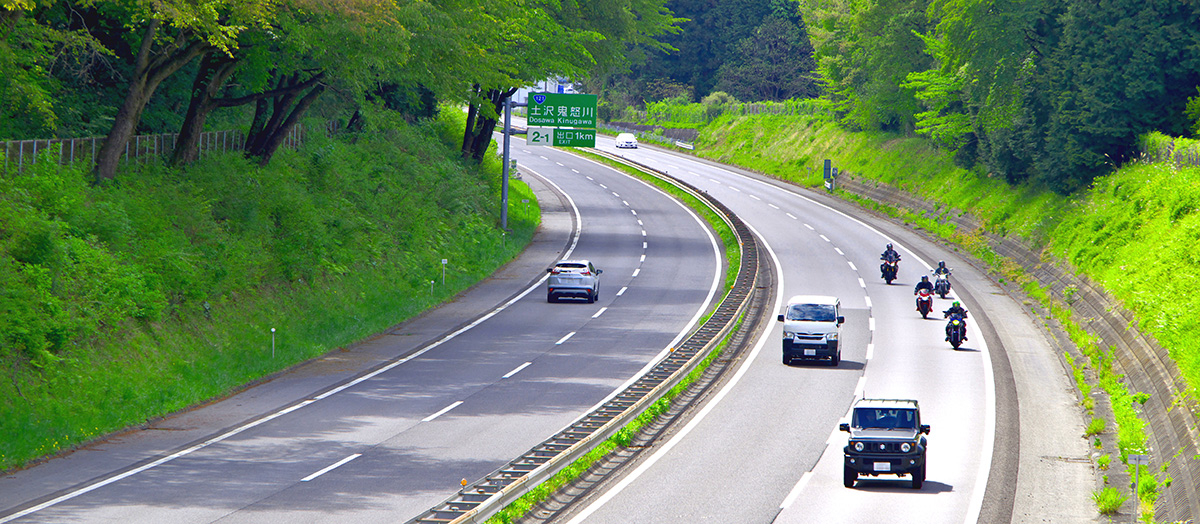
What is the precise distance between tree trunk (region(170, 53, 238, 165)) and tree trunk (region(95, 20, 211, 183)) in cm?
229

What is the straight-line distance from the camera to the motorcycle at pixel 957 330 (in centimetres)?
3231

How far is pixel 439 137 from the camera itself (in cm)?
6625

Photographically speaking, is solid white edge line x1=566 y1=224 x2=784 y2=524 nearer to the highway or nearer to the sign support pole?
the highway

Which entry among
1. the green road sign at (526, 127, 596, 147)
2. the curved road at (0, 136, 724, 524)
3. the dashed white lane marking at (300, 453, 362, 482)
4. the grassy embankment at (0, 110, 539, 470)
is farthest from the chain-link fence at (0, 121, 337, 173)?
the green road sign at (526, 127, 596, 147)

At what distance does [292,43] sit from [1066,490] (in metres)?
21.4

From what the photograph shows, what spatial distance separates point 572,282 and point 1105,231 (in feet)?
62.8

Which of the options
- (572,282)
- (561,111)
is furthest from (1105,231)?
(561,111)

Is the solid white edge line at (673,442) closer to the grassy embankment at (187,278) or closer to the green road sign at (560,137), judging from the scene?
the grassy embankment at (187,278)

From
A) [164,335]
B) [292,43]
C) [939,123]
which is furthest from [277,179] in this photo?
[939,123]

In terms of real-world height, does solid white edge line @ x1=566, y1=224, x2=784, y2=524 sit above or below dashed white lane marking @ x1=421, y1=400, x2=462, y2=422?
above

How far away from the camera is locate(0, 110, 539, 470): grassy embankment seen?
2123 cm

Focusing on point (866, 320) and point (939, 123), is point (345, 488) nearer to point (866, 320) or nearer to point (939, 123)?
point (866, 320)

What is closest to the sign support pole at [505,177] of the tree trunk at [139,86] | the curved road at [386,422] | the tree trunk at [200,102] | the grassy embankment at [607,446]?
the curved road at [386,422]

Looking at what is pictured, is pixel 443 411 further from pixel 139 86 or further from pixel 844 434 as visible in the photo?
pixel 139 86
